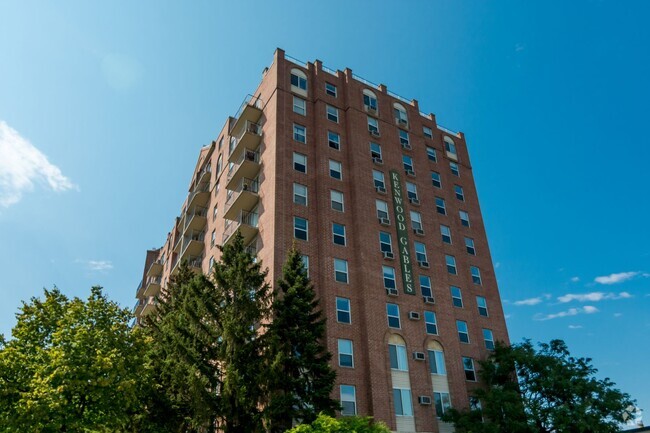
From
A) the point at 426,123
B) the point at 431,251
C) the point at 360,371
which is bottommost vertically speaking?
the point at 360,371

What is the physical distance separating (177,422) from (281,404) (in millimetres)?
6559

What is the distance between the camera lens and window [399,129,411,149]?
43.2m

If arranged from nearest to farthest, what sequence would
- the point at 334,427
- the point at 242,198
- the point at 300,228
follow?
the point at 334,427 → the point at 300,228 → the point at 242,198

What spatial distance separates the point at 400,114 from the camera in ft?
148

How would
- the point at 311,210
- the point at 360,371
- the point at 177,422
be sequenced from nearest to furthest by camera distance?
the point at 177,422, the point at 360,371, the point at 311,210

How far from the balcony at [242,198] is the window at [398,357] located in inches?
563

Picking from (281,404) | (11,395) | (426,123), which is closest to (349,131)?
(426,123)

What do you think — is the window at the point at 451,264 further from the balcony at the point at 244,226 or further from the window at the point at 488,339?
the balcony at the point at 244,226

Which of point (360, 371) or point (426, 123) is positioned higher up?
point (426, 123)

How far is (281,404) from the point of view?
2302 centimetres

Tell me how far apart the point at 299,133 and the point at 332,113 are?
4.14 meters

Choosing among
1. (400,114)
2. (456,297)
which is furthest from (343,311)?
(400,114)

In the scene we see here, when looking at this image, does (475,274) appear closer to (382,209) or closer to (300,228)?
(382,209)

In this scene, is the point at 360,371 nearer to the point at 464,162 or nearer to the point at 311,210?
the point at 311,210
